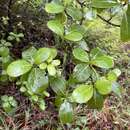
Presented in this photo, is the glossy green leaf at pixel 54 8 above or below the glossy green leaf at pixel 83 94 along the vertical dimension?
above

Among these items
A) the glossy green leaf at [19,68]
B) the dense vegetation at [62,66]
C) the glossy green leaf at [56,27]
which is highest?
the glossy green leaf at [56,27]

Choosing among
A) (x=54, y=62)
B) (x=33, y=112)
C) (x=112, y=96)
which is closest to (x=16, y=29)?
(x=33, y=112)

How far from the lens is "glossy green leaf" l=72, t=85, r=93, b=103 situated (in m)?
1.04

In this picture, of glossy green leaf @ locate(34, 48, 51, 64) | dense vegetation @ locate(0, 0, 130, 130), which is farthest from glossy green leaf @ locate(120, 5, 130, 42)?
glossy green leaf @ locate(34, 48, 51, 64)

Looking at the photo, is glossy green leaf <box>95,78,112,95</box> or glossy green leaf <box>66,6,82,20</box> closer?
glossy green leaf <box>95,78,112,95</box>

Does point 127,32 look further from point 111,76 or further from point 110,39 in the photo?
point 110,39

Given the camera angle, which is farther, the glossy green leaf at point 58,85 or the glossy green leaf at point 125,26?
the glossy green leaf at point 58,85

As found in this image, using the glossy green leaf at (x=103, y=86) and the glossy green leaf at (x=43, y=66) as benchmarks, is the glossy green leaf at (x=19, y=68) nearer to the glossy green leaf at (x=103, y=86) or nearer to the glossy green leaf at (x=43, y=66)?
the glossy green leaf at (x=43, y=66)

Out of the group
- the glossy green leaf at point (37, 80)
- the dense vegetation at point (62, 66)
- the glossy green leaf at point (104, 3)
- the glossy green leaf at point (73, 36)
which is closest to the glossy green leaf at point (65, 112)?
the dense vegetation at point (62, 66)

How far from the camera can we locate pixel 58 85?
1.20 m

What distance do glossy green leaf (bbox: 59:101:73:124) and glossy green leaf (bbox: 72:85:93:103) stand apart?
0.11m

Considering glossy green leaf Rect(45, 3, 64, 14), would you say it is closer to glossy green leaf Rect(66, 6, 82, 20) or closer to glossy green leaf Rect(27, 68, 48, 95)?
glossy green leaf Rect(66, 6, 82, 20)

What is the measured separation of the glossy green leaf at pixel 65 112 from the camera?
1149mm

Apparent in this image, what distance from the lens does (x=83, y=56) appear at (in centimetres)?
111
